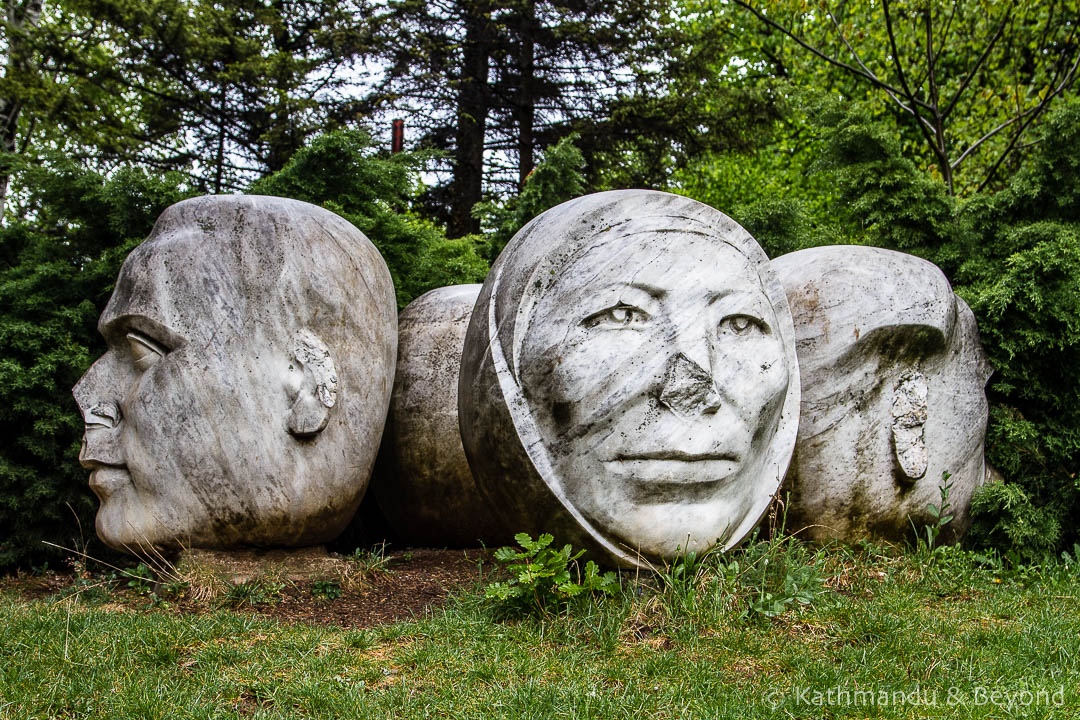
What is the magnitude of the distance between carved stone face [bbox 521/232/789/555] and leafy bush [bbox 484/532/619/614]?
0.67ft

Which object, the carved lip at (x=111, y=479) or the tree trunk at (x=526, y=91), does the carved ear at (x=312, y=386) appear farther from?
the tree trunk at (x=526, y=91)

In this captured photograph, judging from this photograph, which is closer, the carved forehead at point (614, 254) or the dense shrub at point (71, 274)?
the carved forehead at point (614, 254)

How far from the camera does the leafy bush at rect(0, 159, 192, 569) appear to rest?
587 centimetres

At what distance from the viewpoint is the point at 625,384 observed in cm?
398

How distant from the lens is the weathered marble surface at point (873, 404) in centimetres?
504

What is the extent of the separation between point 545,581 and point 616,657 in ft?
1.71

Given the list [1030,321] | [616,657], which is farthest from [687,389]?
[1030,321]

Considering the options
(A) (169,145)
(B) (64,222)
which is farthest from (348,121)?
(B) (64,222)

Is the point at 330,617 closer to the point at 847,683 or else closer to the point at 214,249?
the point at 214,249

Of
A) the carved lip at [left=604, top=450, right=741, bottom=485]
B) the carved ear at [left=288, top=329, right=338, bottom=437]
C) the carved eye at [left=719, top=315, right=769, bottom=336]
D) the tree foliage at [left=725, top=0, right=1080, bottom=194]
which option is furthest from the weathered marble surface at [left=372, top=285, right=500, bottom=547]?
the tree foliage at [left=725, top=0, right=1080, bottom=194]

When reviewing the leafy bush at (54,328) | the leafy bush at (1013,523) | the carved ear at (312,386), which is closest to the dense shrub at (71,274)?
the leafy bush at (54,328)

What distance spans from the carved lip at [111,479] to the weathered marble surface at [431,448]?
1.50 m

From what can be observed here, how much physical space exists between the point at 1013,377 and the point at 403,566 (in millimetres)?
3720

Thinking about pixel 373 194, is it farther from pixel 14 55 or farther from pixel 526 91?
pixel 526 91
